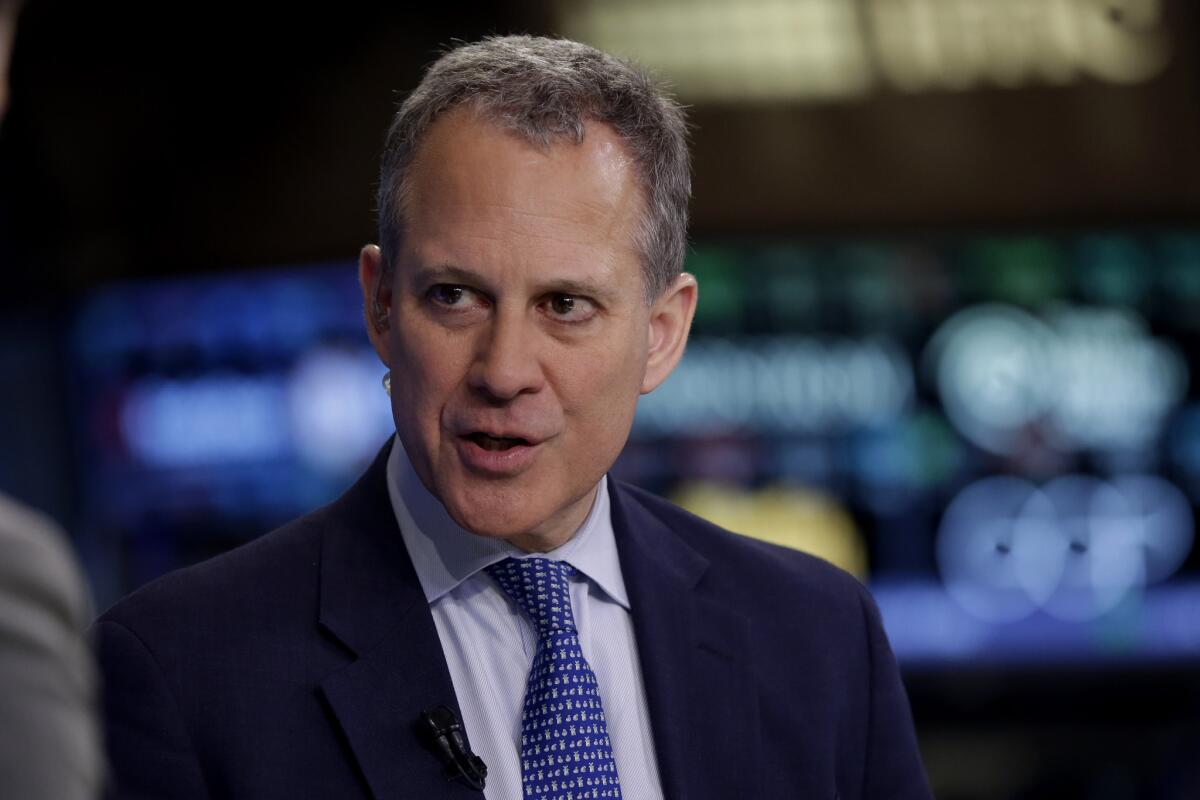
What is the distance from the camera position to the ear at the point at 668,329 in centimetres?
183

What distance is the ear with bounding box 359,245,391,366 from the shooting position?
5.74ft

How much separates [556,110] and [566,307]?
195 mm

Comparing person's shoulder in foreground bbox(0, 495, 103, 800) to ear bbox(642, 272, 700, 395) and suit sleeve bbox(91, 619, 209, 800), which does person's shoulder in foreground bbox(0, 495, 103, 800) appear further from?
ear bbox(642, 272, 700, 395)

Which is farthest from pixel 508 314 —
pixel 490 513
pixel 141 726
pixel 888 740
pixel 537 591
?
pixel 888 740

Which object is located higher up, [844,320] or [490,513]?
[490,513]

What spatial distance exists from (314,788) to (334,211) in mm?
3986

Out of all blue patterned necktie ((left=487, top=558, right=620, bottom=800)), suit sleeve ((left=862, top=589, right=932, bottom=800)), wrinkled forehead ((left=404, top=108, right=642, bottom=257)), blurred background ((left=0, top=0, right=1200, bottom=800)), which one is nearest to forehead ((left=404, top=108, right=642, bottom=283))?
wrinkled forehead ((left=404, top=108, right=642, bottom=257))

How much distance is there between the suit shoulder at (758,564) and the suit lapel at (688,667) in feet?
0.14

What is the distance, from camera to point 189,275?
543 cm

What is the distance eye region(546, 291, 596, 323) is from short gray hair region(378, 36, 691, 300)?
0.31 ft

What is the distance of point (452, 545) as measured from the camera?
174 centimetres

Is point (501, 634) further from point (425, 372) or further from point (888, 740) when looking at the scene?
point (888, 740)

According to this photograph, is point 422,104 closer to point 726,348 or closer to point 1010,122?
point 726,348

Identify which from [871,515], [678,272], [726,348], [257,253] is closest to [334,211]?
[257,253]
